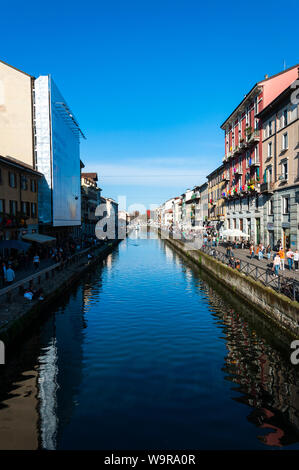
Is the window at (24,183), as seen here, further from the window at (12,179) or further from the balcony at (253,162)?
the balcony at (253,162)

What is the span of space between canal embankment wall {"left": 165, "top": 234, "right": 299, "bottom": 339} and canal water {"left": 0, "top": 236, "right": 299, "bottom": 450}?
0.76 m

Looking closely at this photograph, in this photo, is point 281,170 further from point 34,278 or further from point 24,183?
point 24,183

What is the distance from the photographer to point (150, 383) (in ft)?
35.2

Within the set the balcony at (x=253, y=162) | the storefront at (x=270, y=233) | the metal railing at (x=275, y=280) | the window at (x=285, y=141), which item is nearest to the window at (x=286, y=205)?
the storefront at (x=270, y=233)

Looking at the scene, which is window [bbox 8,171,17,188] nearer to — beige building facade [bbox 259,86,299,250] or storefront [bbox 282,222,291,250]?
beige building facade [bbox 259,86,299,250]

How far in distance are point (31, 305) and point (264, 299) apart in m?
12.8

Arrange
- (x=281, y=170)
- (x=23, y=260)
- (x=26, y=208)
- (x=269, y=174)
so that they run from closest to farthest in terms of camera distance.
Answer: (x=23, y=260), (x=281, y=170), (x=269, y=174), (x=26, y=208)

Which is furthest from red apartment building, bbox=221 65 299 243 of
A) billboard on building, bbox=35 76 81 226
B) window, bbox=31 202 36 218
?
window, bbox=31 202 36 218

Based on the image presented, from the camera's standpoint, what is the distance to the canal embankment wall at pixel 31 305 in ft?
45.5

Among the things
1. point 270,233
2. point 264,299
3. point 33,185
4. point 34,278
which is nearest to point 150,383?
point 264,299

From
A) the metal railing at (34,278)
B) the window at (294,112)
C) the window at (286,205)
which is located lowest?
the metal railing at (34,278)

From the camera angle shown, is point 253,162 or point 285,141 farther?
point 253,162

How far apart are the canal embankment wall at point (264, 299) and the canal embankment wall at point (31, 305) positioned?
39.8 feet
